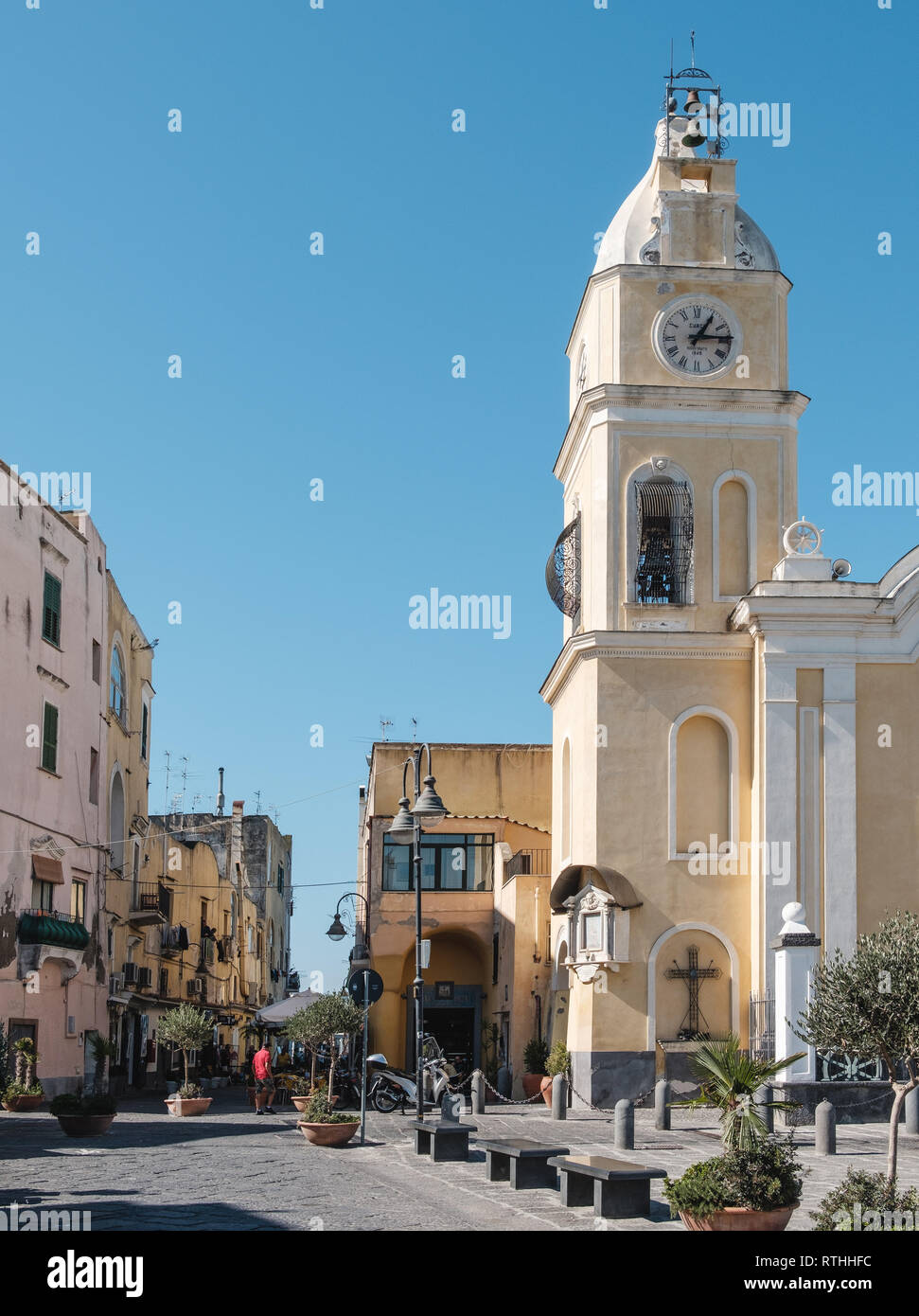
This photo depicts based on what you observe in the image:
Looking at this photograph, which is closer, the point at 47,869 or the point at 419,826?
the point at 419,826

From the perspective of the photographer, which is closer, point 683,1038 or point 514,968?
point 683,1038

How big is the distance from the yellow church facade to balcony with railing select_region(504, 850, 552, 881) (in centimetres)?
633

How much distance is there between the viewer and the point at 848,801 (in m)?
28.2

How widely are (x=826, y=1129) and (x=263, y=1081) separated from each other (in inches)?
447

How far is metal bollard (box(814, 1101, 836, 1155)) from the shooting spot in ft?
64.5

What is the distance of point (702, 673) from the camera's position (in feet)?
97.0

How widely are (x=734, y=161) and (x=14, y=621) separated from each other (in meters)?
17.2

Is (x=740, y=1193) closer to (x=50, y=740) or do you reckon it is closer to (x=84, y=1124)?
(x=84, y=1124)

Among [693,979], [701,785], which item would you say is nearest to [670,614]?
[701,785]

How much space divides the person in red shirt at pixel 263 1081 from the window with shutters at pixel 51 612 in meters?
9.47

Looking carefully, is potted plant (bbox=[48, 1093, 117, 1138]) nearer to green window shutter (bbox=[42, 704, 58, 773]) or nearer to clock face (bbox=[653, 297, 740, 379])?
green window shutter (bbox=[42, 704, 58, 773])
